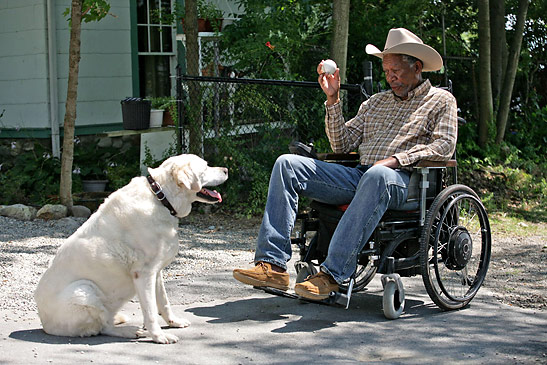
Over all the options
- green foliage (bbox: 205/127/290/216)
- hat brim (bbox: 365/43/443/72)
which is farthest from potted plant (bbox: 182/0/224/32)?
hat brim (bbox: 365/43/443/72)

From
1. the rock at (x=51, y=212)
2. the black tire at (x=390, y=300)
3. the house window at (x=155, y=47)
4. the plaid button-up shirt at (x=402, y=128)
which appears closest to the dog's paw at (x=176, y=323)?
the black tire at (x=390, y=300)

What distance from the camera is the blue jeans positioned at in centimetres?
386

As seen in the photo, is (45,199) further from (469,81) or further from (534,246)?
(469,81)

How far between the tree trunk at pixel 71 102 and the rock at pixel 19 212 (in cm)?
33

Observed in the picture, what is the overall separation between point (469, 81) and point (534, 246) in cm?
486

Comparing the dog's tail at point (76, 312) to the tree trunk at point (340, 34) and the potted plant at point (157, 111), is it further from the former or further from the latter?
the potted plant at point (157, 111)

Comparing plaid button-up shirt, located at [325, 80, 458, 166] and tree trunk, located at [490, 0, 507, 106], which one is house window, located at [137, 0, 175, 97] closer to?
tree trunk, located at [490, 0, 507, 106]

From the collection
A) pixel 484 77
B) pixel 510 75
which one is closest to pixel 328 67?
pixel 484 77

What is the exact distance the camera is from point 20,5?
8930 millimetres

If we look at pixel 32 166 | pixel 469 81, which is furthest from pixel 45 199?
pixel 469 81

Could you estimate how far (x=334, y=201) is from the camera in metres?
4.20

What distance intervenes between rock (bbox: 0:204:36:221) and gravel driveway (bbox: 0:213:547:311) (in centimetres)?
12

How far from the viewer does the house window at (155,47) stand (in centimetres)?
962

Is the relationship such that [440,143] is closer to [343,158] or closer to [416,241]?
[416,241]
